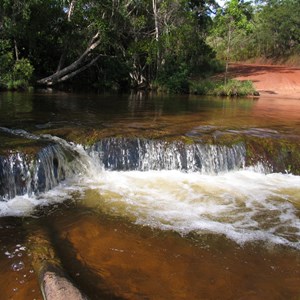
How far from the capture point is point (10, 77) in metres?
18.8

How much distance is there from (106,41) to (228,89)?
7521 mm

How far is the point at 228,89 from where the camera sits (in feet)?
71.1

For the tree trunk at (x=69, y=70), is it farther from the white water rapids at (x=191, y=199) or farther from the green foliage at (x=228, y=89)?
the white water rapids at (x=191, y=199)

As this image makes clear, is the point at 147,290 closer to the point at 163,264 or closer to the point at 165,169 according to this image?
the point at 163,264

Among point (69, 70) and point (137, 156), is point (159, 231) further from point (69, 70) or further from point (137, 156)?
point (69, 70)

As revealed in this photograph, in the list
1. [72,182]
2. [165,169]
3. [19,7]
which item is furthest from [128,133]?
[19,7]

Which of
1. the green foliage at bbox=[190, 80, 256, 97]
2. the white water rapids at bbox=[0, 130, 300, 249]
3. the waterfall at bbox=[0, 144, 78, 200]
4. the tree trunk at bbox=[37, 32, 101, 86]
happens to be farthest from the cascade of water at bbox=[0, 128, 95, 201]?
the green foliage at bbox=[190, 80, 256, 97]

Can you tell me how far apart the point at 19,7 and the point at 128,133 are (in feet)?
42.3

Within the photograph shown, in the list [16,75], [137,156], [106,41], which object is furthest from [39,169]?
[106,41]

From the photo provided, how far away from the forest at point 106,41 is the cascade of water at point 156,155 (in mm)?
12663

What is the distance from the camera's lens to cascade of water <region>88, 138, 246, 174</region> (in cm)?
766

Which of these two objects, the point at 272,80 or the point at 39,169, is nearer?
the point at 39,169

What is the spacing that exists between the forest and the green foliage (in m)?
1.32

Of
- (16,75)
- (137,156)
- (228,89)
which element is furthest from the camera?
(228,89)
